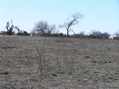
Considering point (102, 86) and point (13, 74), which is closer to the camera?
point (102, 86)

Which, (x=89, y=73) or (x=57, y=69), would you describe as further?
(x=57, y=69)

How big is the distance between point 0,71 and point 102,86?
3444mm

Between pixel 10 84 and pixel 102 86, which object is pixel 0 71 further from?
pixel 102 86

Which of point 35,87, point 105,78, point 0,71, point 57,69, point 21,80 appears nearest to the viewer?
point 35,87

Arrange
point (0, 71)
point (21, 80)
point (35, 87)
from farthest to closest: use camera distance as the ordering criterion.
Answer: point (0, 71), point (21, 80), point (35, 87)

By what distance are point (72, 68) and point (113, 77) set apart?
1.79 metres

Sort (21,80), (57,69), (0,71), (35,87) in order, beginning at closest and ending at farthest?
(35,87), (21,80), (0,71), (57,69)

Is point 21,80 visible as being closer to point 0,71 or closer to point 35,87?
point 35,87

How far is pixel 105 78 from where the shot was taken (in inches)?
364

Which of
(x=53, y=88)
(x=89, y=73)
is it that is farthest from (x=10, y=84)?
(x=89, y=73)

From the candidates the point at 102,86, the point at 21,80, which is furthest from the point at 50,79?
the point at 102,86

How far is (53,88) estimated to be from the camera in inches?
306

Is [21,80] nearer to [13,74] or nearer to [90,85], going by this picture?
[13,74]

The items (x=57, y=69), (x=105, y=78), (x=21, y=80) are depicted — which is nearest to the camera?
(x=21, y=80)
